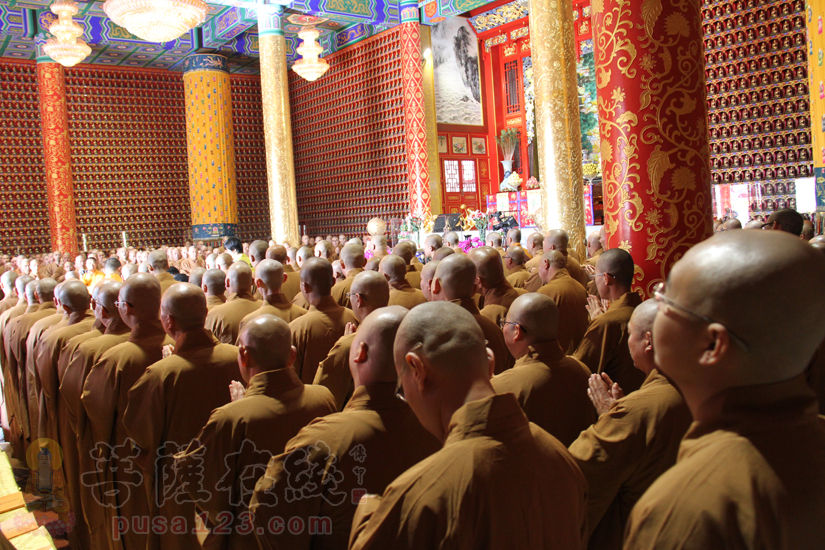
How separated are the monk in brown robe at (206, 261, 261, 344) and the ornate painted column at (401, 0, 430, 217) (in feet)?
34.6

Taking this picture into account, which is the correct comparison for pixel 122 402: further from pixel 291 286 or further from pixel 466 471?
pixel 291 286

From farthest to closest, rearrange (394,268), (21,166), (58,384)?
(21,166) → (394,268) → (58,384)

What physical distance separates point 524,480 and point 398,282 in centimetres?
345

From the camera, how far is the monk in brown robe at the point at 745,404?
895 millimetres

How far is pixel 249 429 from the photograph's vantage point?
2227mm

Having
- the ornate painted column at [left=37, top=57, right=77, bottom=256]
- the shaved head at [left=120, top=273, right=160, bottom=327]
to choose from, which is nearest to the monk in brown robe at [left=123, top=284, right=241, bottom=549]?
the shaved head at [left=120, top=273, right=160, bottom=327]

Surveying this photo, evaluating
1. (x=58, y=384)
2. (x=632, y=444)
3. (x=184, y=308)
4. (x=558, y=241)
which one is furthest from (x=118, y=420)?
(x=558, y=241)

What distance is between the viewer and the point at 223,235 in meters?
17.6

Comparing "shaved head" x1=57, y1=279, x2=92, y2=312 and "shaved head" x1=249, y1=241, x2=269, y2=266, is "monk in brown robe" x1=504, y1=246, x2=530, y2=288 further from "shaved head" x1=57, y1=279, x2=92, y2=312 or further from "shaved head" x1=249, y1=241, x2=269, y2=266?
"shaved head" x1=57, y1=279, x2=92, y2=312

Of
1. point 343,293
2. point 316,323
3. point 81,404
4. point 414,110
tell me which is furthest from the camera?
point 414,110

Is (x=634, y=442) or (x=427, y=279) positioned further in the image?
(x=427, y=279)

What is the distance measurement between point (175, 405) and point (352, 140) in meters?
15.5

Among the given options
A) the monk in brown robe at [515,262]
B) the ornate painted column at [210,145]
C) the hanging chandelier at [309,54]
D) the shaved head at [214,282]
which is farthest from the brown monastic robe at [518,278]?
→ the ornate painted column at [210,145]

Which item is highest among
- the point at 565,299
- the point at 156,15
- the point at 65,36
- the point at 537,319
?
the point at 65,36
